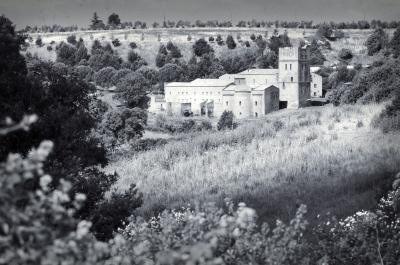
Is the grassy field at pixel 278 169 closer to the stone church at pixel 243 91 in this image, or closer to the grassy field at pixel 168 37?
the stone church at pixel 243 91

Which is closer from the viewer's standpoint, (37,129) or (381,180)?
(37,129)

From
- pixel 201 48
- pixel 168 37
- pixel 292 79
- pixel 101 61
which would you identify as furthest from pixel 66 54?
pixel 292 79

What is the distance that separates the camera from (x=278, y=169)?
1402 cm

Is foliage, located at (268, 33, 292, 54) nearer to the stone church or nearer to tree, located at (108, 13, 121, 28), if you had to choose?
the stone church

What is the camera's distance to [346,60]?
349ft

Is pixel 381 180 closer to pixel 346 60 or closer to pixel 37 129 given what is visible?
pixel 37 129

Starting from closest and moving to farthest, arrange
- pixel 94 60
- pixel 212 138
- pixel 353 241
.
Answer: pixel 353 241 → pixel 212 138 → pixel 94 60

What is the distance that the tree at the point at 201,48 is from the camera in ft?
379

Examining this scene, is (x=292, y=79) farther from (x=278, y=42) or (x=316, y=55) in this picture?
(x=278, y=42)

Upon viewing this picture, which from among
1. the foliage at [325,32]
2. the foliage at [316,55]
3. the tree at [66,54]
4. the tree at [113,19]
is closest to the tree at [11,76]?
the foliage at [316,55]

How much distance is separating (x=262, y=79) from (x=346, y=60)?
101ft

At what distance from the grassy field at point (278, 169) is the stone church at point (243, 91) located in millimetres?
55613

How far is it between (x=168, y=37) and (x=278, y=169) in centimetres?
11415

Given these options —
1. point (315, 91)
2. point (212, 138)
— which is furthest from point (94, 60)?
point (212, 138)
